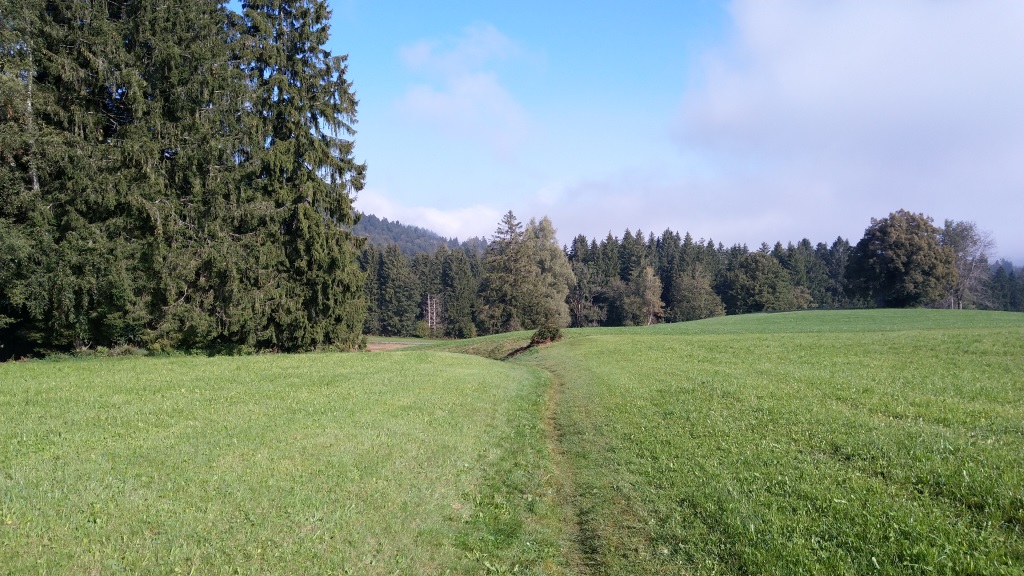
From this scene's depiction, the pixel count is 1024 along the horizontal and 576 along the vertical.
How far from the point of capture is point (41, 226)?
20.7 meters

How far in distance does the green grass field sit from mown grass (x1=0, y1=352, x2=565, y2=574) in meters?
0.04

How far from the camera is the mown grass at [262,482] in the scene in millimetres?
5562

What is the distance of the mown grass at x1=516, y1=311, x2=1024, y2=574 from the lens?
535 cm

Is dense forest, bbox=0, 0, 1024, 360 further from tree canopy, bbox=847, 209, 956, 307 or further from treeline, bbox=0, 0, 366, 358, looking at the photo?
tree canopy, bbox=847, 209, 956, 307

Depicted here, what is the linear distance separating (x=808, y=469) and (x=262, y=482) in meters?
8.49

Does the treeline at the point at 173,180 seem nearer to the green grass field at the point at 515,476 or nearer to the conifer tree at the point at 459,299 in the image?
the green grass field at the point at 515,476

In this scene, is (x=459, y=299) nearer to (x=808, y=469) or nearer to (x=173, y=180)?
(x=173, y=180)

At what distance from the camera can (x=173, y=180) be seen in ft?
83.3

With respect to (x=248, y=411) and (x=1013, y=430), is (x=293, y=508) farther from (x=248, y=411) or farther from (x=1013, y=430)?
(x=1013, y=430)

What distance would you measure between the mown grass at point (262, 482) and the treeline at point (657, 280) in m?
55.4

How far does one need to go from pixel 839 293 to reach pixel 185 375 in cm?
13224

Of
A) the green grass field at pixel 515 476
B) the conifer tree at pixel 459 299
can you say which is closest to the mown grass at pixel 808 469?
the green grass field at pixel 515 476

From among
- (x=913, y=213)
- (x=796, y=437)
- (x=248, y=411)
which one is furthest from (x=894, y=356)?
(x=913, y=213)

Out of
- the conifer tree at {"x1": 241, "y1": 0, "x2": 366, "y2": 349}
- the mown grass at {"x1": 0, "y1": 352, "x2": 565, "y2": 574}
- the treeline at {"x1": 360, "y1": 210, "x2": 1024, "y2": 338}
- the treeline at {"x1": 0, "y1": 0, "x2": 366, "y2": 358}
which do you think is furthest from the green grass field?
the treeline at {"x1": 360, "y1": 210, "x2": 1024, "y2": 338}
